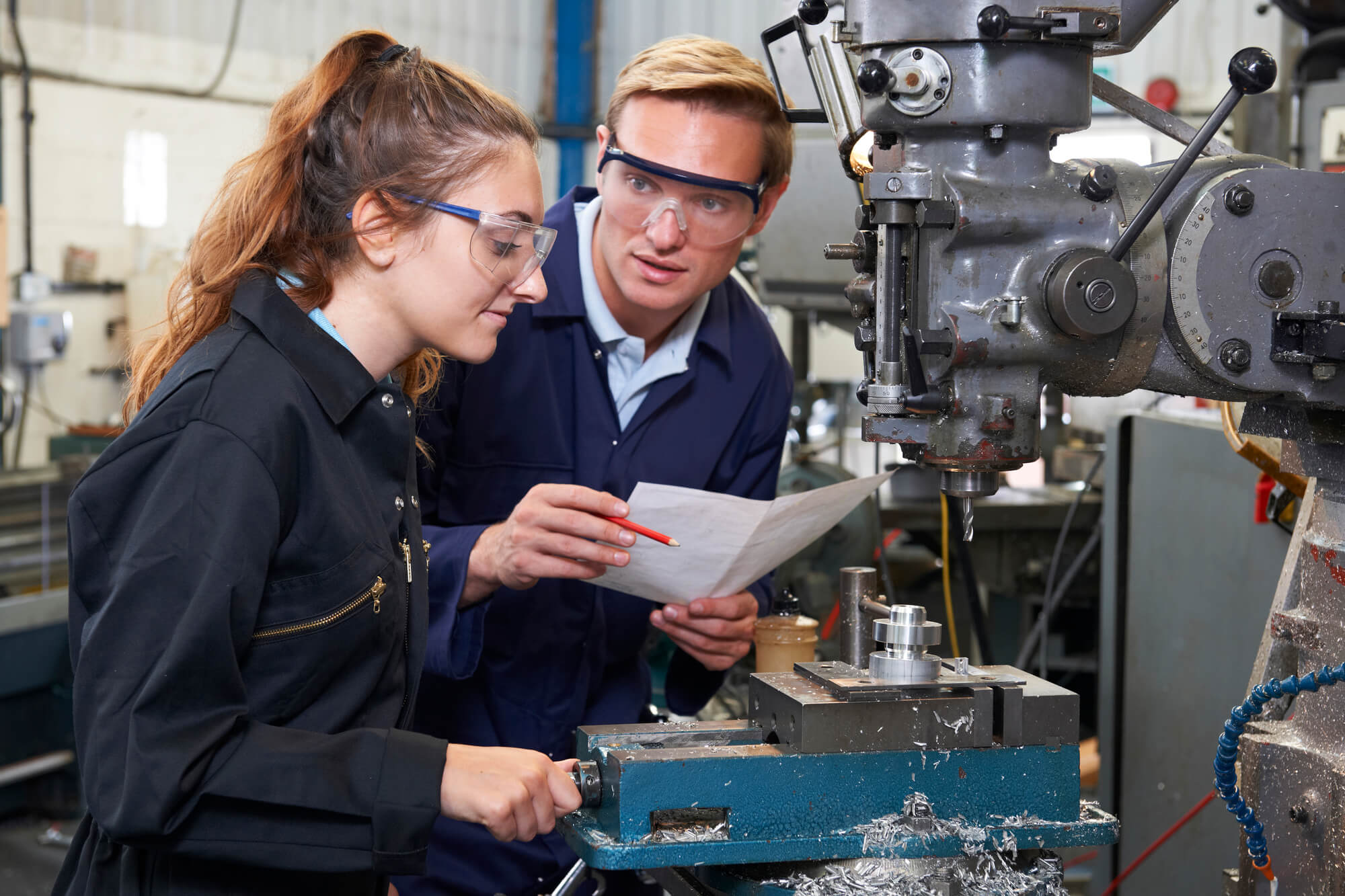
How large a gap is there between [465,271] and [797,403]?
1882 millimetres

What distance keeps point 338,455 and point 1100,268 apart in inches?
22.5

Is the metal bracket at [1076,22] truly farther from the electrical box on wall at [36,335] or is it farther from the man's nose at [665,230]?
the electrical box on wall at [36,335]

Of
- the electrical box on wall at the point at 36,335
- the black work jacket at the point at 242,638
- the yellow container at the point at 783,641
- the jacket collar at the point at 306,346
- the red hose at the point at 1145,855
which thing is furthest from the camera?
the electrical box on wall at the point at 36,335

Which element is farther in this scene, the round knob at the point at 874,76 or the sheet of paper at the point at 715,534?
the sheet of paper at the point at 715,534

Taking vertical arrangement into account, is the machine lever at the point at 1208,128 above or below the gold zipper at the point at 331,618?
above

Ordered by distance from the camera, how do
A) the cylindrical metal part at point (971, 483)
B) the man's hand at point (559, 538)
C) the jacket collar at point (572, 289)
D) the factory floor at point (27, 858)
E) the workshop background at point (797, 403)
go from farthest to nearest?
the factory floor at point (27, 858)
the workshop background at point (797, 403)
the jacket collar at point (572, 289)
the man's hand at point (559, 538)
the cylindrical metal part at point (971, 483)

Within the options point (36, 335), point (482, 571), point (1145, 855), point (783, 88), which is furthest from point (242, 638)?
point (36, 335)

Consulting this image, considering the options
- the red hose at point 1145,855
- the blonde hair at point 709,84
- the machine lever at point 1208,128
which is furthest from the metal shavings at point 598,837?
the red hose at point 1145,855

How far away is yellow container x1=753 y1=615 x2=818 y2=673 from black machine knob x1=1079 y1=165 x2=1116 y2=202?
1.77 feet

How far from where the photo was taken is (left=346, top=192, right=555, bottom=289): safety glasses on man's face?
96 centimetres

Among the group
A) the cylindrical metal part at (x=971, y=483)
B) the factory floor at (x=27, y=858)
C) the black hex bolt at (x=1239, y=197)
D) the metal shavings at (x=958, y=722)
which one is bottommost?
the factory floor at (x=27, y=858)

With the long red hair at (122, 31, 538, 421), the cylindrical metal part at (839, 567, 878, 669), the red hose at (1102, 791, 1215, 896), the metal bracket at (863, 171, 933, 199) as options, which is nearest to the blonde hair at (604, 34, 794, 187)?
the long red hair at (122, 31, 538, 421)

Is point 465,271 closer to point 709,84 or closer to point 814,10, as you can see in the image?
point 814,10

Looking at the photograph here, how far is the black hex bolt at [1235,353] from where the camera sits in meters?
0.94
